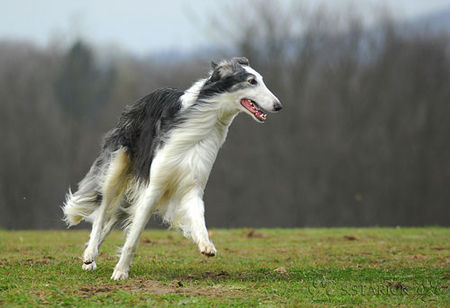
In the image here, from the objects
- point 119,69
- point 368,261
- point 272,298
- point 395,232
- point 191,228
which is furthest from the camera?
point 119,69

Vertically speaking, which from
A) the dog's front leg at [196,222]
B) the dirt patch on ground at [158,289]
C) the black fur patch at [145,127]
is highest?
the black fur patch at [145,127]

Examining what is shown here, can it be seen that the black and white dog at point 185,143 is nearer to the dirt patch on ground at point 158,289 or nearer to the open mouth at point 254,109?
the open mouth at point 254,109

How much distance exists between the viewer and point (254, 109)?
274 inches

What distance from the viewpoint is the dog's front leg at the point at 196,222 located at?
640 centimetres

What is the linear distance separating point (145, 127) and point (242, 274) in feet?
6.81

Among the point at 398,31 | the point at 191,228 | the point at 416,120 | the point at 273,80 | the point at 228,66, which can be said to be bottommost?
the point at 191,228

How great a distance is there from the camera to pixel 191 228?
673 cm

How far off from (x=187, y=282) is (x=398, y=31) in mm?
27365

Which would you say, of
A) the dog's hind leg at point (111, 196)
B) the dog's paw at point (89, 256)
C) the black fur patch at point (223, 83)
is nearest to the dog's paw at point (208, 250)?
the black fur patch at point (223, 83)

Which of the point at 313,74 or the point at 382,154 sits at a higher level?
the point at 313,74

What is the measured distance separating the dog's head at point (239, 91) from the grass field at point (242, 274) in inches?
73.0

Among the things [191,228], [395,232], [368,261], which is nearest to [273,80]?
[395,232]

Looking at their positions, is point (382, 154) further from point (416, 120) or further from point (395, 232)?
point (395, 232)

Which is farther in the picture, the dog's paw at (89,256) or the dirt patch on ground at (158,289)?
the dog's paw at (89,256)
